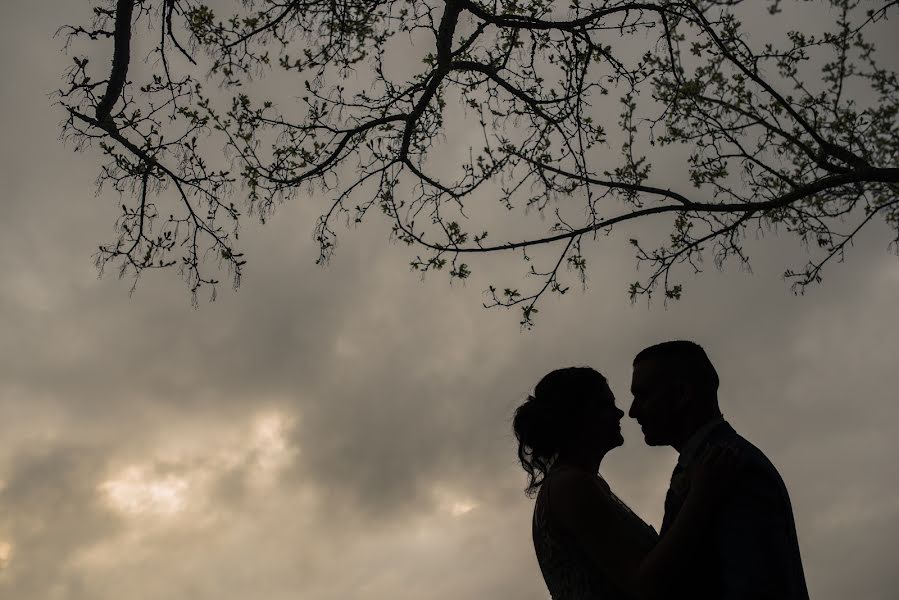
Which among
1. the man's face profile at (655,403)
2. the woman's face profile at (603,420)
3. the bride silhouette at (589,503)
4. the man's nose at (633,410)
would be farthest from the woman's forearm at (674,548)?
the woman's face profile at (603,420)

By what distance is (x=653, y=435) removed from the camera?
3479mm

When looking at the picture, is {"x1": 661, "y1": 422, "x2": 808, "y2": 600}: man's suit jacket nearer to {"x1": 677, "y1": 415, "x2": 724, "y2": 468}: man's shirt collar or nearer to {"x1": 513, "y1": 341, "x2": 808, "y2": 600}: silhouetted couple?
{"x1": 513, "y1": 341, "x2": 808, "y2": 600}: silhouetted couple

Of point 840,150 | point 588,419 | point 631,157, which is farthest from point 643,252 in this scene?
point 588,419

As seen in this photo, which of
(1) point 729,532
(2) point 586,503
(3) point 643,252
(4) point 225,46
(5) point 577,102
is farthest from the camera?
(3) point 643,252

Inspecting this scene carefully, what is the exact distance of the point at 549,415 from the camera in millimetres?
3838

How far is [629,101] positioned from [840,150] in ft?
7.56

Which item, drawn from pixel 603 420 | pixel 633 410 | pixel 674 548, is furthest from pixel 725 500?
pixel 603 420

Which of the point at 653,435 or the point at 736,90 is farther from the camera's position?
the point at 736,90

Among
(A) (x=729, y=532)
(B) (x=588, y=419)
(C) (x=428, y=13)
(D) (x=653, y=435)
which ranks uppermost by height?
(C) (x=428, y=13)

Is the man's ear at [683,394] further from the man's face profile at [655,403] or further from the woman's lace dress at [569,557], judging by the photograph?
the woman's lace dress at [569,557]

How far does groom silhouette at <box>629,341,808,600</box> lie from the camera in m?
2.71

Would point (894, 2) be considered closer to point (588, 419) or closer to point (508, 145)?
point (508, 145)

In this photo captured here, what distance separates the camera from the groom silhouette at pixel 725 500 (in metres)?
2.71

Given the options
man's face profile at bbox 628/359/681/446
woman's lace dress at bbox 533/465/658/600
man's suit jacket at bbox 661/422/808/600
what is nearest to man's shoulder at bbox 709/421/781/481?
man's suit jacket at bbox 661/422/808/600
